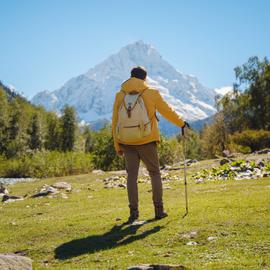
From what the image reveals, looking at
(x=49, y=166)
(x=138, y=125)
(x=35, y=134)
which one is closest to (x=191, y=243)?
(x=138, y=125)

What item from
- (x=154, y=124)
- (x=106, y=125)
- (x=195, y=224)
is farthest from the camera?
(x=106, y=125)

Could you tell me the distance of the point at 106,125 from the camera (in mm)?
59938

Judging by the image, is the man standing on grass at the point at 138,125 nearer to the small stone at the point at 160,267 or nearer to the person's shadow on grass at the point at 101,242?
the person's shadow on grass at the point at 101,242

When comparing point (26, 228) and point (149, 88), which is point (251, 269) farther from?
point (26, 228)

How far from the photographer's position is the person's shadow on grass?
7.91 meters

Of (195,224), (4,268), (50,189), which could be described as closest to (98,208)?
(195,224)

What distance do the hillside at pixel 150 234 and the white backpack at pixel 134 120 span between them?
1.89 metres

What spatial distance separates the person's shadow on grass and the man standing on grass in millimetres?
902

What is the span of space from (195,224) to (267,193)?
3727 millimetres

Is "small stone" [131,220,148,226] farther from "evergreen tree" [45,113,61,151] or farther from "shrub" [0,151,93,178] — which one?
"evergreen tree" [45,113,61,151]

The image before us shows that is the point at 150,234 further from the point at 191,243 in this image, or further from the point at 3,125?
the point at 3,125

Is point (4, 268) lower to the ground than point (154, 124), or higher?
lower

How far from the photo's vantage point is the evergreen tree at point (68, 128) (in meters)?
102

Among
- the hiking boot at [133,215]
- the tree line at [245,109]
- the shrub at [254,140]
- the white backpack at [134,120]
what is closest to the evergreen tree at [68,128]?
the tree line at [245,109]
